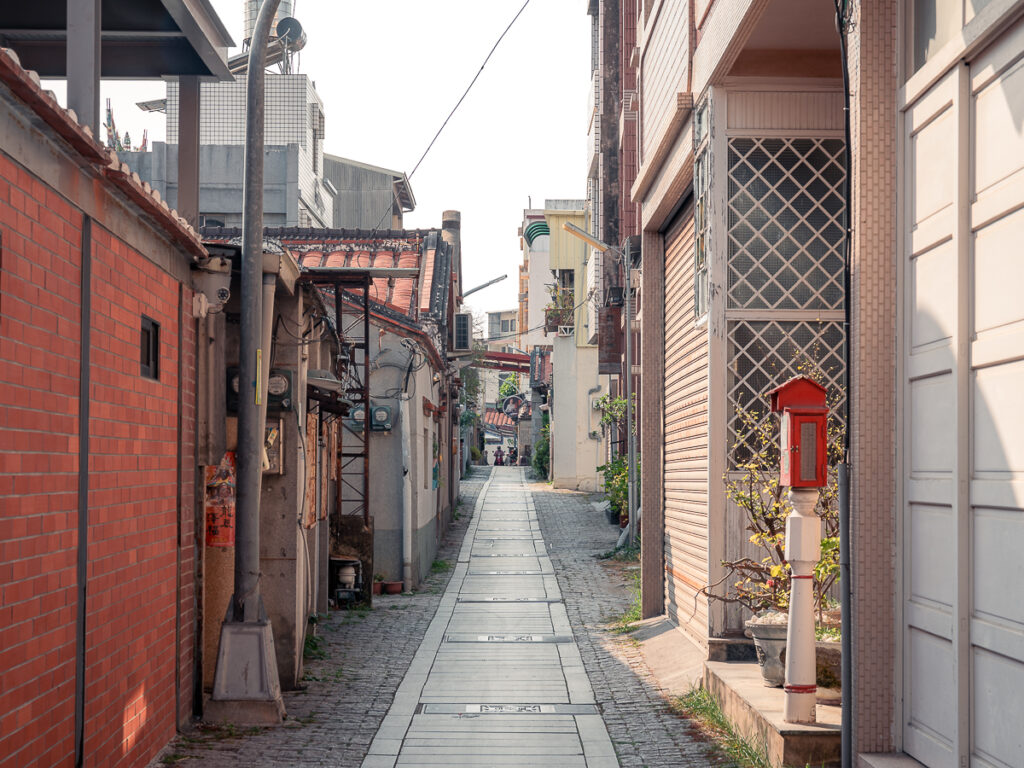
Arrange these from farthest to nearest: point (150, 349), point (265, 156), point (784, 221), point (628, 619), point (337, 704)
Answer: point (265, 156)
point (628, 619)
point (784, 221)
point (337, 704)
point (150, 349)

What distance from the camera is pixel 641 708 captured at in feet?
29.9

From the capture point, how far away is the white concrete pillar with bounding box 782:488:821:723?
21.3 feet

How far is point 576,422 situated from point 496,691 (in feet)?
98.1

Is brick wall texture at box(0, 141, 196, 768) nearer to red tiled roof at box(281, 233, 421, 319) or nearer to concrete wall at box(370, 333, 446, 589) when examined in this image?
concrete wall at box(370, 333, 446, 589)

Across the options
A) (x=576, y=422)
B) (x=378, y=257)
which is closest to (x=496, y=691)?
(x=378, y=257)

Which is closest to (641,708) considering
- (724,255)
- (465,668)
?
(465,668)

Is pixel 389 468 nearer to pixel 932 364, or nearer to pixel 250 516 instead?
pixel 250 516

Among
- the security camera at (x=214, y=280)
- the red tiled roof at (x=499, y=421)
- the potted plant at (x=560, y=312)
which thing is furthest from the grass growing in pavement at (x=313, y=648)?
the red tiled roof at (x=499, y=421)

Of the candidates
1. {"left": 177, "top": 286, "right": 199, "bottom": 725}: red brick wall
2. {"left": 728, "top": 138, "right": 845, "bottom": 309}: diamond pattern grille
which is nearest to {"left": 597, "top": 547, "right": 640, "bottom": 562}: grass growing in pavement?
{"left": 728, "top": 138, "right": 845, "bottom": 309}: diamond pattern grille

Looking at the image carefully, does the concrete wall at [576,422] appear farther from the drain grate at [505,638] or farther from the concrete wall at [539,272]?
the drain grate at [505,638]

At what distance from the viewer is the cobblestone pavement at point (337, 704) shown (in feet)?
24.4

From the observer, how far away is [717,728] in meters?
8.07

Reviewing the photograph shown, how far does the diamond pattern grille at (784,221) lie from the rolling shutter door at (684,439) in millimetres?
809

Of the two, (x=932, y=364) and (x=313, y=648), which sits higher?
(x=932, y=364)
